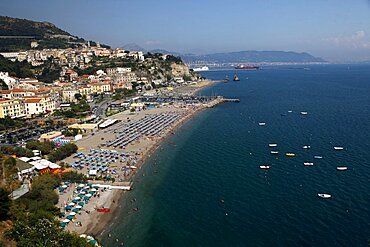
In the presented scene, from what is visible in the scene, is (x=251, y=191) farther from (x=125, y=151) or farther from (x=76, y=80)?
(x=76, y=80)

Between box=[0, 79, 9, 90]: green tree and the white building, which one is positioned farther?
box=[0, 79, 9, 90]: green tree

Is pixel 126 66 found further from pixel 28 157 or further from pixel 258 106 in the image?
pixel 28 157

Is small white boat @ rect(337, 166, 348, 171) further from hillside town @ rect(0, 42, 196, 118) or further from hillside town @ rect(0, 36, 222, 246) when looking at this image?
hillside town @ rect(0, 42, 196, 118)

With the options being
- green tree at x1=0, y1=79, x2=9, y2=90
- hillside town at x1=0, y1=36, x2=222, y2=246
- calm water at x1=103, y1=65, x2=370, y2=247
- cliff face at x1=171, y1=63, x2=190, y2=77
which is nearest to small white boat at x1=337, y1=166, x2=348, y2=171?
calm water at x1=103, y1=65, x2=370, y2=247

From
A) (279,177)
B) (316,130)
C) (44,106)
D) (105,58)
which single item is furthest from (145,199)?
(105,58)

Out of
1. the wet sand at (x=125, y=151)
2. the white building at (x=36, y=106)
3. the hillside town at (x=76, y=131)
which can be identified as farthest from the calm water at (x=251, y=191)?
the white building at (x=36, y=106)

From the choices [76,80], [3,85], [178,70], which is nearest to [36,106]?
[3,85]
